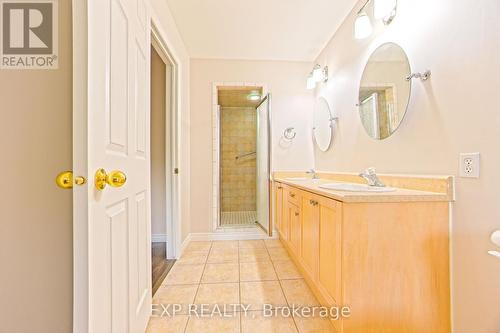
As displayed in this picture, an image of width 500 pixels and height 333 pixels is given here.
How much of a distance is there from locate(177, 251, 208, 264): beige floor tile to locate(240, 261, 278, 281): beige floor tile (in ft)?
1.43

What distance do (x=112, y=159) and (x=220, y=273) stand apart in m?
1.52

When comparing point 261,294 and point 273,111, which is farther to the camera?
point 273,111

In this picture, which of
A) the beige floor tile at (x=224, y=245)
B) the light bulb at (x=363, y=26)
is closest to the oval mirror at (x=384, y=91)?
the light bulb at (x=363, y=26)

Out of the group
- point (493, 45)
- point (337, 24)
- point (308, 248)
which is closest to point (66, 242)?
point (308, 248)

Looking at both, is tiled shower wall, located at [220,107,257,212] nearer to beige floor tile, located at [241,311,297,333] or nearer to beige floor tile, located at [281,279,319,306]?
beige floor tile, located at [281,279,319,306]

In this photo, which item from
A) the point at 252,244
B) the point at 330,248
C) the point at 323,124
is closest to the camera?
the point at 330,248

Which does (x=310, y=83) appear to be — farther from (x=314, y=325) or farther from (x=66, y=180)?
(x=66, y=180)

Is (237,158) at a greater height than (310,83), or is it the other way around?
(310,83)

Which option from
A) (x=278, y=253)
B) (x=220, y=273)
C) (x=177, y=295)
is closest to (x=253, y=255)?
(x=278, y=253)

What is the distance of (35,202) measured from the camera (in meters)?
0.87

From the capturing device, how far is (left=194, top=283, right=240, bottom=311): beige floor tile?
5.24ft

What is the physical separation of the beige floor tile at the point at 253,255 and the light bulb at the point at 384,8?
223cm

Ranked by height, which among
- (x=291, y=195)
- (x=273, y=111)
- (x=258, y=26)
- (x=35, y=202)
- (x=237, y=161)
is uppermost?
(x=258, y=26)

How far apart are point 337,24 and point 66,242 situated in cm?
270
